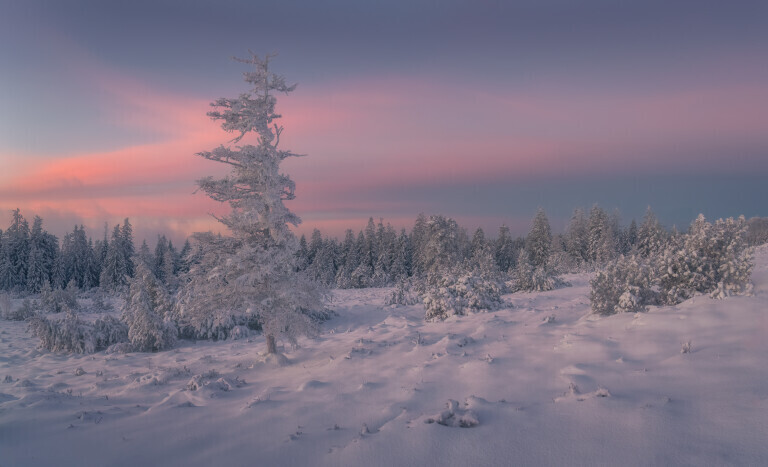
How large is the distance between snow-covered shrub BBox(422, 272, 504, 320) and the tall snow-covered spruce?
265 inches

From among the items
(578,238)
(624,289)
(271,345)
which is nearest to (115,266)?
(271,345)

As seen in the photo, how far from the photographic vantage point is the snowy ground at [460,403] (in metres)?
4.32

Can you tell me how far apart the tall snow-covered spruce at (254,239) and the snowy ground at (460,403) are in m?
1.87

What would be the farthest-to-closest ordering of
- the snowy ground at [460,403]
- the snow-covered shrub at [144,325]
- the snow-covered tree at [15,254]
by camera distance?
1. the snow-covered tree at [15,254]
2. the snow-covered shrub at [144,325]
3. the snowy ground at [460,403]

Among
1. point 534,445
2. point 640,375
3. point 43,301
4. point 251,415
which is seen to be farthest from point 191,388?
point 43,301

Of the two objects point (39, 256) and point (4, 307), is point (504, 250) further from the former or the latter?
point (39, 256)

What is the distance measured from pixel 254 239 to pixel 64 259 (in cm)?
5638

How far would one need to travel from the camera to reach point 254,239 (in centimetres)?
1198

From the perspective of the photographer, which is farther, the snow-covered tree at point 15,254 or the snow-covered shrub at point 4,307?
the snow-covered tree at point 15,254

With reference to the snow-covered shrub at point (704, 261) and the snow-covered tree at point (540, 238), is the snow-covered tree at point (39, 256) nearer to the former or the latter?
the snow-covered shrub at point (704, 261)

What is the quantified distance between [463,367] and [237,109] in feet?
31.7

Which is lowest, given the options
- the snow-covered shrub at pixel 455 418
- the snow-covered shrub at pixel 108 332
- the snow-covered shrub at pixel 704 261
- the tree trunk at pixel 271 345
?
the snow-covered shrub at pixel 108 332

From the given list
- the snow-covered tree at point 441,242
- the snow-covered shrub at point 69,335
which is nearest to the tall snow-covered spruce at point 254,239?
the snow-covered shrub at point 69,335

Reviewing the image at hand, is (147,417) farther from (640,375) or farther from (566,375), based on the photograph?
(640,375)
